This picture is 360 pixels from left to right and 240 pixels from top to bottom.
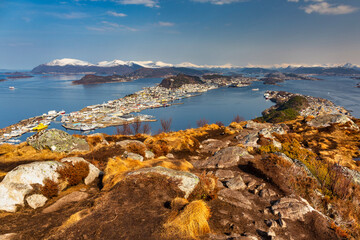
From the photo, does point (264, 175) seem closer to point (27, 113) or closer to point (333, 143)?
point (333, 143)

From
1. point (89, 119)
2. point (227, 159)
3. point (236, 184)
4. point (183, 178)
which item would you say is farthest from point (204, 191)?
point (89, 119)

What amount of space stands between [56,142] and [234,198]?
12.8 m

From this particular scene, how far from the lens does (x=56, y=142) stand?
43.5 feet

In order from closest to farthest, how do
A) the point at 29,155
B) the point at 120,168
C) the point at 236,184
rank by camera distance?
the point at 236,184 < the point at 120,168 < the point at 29,155

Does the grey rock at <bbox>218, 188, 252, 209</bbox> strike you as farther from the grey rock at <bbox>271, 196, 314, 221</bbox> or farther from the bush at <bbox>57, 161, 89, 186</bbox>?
the bush at <bbox>57, 161, 89, 186</bbox>

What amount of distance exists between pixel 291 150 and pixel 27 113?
13838cm

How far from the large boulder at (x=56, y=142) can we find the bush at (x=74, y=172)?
535 centimetres

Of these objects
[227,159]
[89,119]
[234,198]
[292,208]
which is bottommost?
[89,119]

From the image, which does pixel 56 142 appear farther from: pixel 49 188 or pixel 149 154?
pixel 49 188

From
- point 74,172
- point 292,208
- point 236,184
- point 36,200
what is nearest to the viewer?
point 292,208

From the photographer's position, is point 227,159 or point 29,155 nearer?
point 227,159

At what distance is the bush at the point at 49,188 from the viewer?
7262mm

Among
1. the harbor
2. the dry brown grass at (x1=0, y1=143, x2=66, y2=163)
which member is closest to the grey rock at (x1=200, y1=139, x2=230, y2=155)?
the dry brown grass at (x1=0, y1=143, x2=66, y2=163)

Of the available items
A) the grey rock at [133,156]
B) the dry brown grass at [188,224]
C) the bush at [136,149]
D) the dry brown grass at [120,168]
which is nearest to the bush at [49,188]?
the dry brown grass at [120,168]
